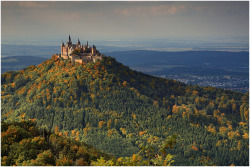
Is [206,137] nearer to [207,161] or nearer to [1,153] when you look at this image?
[207,161]

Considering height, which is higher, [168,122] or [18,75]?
[18,75]

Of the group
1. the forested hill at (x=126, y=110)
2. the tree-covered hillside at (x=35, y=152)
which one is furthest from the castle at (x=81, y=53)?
the tree-covered hillside at (x=35, y=152)

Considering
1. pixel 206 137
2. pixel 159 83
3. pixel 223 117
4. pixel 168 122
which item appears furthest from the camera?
pixel 159 83

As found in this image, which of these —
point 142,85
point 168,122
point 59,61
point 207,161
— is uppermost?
point 59,61

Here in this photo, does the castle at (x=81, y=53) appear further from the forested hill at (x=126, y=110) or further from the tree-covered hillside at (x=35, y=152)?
the tree-covered hillside at (x=35, y=152)

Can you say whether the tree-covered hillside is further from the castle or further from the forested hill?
the castle

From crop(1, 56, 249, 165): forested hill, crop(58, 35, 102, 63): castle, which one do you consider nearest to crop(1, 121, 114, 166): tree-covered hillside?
crop(1, 56, 249, 165): forested hill

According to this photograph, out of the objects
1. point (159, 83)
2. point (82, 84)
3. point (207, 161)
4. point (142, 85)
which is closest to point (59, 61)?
point (82, 84)

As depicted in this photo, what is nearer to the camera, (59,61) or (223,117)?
(223,117)

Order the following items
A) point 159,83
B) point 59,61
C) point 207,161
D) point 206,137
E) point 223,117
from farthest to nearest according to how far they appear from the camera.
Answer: point 159,83 < point 59,61 < point 223,117 < point 206,137 < point 207,161
